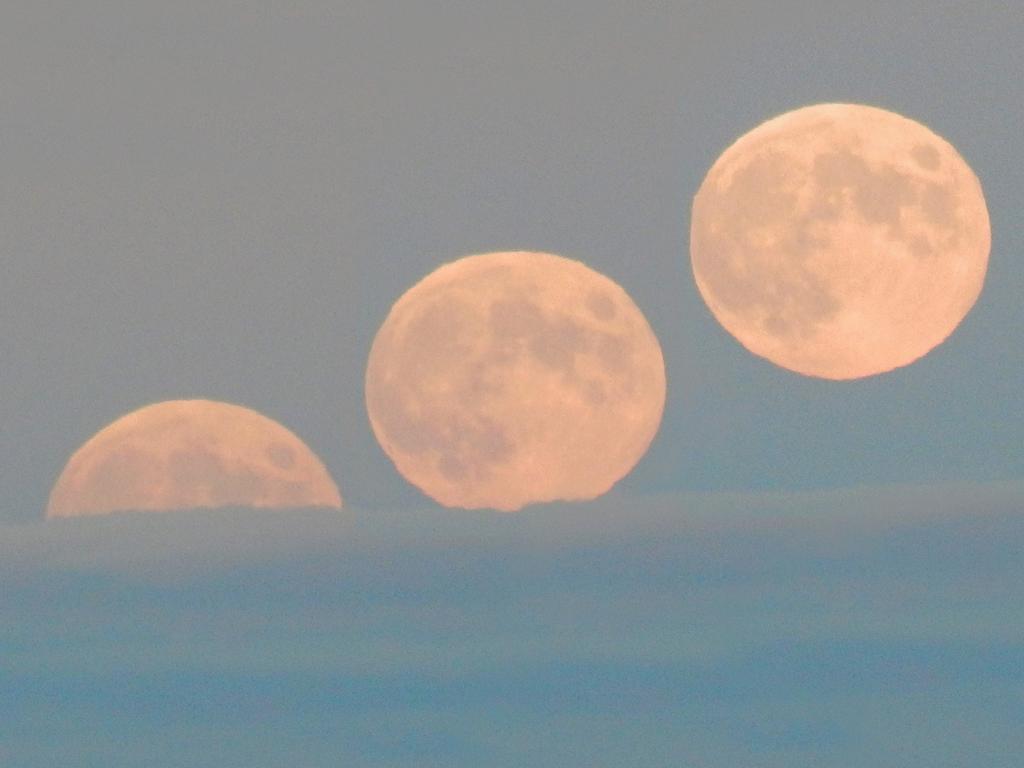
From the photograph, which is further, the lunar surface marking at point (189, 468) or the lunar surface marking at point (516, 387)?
→ the lunar surface marking at point (189, 468)

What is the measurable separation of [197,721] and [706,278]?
9155 millimetres

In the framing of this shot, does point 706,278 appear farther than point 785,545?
Yes

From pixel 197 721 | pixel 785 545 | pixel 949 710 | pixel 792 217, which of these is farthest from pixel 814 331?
pixel 197 721

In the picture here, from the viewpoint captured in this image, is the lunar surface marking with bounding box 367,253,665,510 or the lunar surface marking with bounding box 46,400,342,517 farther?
the lunar surface marking with bounding box 46,400,342,517

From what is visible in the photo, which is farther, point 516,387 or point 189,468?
point 189,468

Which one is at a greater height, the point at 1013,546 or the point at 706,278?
the point at 706,278

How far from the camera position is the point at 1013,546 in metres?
15.5

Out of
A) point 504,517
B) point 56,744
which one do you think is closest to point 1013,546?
point 504,517

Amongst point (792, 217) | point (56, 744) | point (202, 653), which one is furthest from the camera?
point (792, 217)

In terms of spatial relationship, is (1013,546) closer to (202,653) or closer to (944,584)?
(944,584)

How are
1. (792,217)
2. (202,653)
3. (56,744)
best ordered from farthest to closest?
1. (792,217)
2. (202,653)
3. (56,744)

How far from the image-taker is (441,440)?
21.4 m

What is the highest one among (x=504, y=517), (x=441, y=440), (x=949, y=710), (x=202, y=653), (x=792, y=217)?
(x=792, y=217)

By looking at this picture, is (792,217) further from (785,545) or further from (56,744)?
(56,744)
